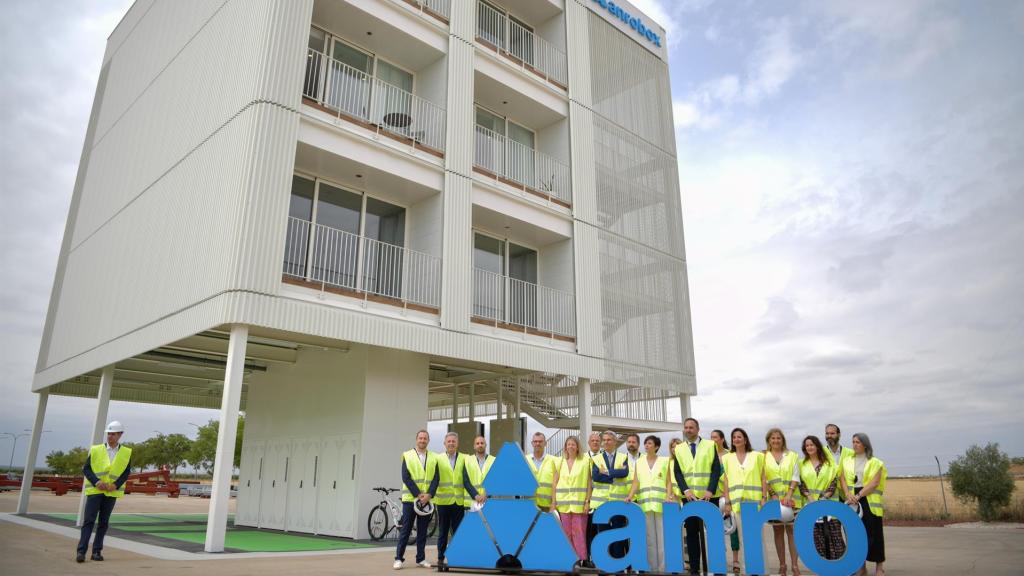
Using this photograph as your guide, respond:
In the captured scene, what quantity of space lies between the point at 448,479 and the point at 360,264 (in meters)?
5.93

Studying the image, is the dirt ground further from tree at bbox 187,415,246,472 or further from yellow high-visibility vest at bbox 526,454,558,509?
tree at bbox 187,415,246,472

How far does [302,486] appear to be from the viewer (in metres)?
15.5

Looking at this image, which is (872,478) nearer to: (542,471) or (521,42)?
(542,471)

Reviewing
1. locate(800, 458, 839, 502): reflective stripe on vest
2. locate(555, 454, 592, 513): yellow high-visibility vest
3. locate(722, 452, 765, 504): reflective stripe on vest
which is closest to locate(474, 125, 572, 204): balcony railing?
locate(555, 454, 592, 513): yellow high-visibility vest

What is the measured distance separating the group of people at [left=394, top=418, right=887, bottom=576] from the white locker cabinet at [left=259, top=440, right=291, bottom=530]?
8.27 meters

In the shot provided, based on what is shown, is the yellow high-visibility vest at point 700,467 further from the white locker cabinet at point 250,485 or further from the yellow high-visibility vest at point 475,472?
the white locker cabinet at point 250,485

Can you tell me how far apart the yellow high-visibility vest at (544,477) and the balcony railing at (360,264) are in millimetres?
5892

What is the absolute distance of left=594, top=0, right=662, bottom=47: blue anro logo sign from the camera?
850 inches

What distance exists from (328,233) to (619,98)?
36.1 feet

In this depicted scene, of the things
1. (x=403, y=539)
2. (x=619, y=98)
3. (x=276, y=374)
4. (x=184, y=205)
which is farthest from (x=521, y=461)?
(x=619, y=98)

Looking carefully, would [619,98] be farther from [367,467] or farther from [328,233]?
[367,467]

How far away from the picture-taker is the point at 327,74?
14.9 m

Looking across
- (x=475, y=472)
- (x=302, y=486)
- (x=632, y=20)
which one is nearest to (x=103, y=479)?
(x=475, y=472)

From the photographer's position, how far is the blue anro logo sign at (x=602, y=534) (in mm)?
7668
